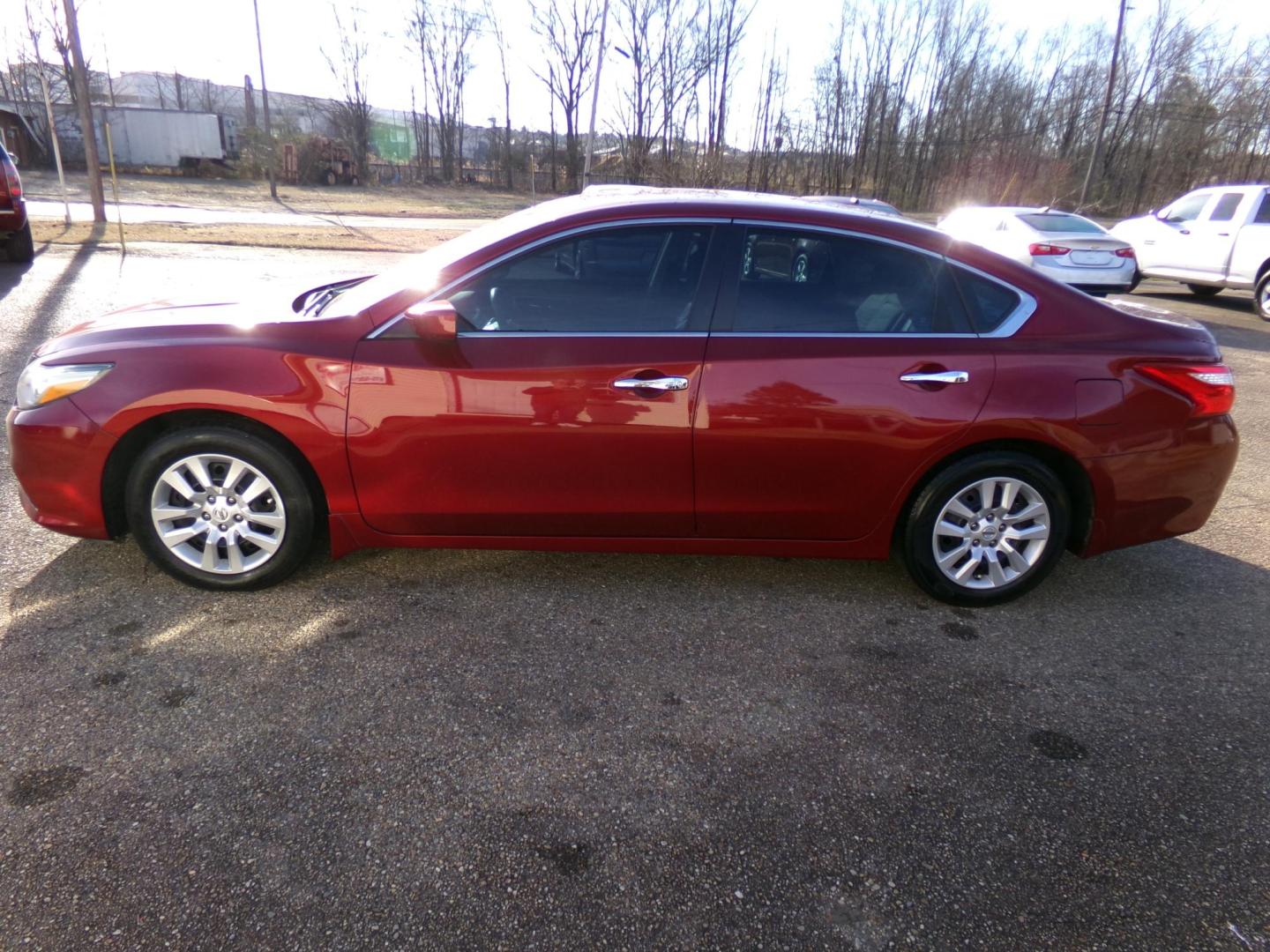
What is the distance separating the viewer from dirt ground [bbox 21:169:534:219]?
28125 millimetres

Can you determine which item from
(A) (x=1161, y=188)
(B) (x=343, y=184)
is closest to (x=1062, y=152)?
(A) (x=1161, y=188)

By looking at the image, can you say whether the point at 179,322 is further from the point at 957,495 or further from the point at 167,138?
the point at 167,138

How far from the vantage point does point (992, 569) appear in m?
3.52

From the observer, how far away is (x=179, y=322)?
3.38 metres

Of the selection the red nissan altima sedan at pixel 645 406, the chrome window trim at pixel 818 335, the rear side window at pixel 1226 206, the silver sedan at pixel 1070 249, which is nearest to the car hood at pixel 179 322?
the red nissan altima sedan at pixel 645 406

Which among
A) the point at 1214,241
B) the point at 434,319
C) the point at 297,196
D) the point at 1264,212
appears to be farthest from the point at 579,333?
the point at 297,196

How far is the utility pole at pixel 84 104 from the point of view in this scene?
15.5 metres

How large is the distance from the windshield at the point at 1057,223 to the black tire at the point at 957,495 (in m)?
10.7

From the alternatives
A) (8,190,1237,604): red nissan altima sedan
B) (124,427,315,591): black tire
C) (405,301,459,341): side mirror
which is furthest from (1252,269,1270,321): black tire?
(124,427,315,591): black tire

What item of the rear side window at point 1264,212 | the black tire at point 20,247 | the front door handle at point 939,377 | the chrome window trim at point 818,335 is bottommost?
the black tire at point 20,247

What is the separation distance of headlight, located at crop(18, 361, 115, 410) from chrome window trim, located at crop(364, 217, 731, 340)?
1062mm

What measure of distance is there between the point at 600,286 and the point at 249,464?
1537 mm

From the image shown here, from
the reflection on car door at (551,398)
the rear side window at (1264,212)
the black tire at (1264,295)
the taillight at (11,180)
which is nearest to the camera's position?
the reflection on car door at (551,398)

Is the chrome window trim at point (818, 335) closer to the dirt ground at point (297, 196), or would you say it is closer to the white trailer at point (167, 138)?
the dirt ground at point (297, 196)
